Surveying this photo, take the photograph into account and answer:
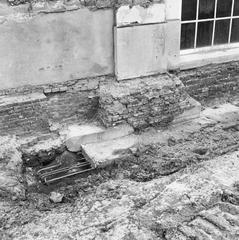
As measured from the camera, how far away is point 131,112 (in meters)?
5.71

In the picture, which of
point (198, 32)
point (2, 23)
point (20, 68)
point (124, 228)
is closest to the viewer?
point (124, 228)

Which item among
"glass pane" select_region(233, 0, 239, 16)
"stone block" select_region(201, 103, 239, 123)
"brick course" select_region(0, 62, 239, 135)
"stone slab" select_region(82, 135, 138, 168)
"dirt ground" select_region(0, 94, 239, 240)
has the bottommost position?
"dirt ground" select_region(0, 94, 239, 240)

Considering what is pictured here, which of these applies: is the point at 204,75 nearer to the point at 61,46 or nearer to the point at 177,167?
the point at 177,167

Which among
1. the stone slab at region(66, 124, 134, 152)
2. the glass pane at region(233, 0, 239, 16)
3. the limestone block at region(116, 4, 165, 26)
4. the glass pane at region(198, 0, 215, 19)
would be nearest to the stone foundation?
the stone slab at region(66, 124, 134, 152)

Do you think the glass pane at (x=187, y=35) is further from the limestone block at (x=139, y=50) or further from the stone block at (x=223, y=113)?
the stone block at (x=223, y=113)

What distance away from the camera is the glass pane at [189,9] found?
20.2ft

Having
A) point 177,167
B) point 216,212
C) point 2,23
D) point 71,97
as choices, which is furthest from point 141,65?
point 216,212

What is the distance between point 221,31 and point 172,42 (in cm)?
120

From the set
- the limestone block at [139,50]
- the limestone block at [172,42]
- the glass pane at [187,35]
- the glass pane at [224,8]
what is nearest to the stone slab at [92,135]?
the limestone block at [139,50]

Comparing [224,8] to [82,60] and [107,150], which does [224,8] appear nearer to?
[82,60]

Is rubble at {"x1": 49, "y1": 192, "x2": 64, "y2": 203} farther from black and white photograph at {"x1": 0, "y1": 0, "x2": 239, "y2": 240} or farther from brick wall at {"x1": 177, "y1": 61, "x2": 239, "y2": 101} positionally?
brick wall at {"x1": 177, "y1": 61, "x2": 239, "y2": 101}

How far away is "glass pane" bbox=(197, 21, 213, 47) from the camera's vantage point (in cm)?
646

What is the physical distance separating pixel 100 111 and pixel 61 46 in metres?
1.10

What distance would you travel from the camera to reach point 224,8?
656 centimetres
